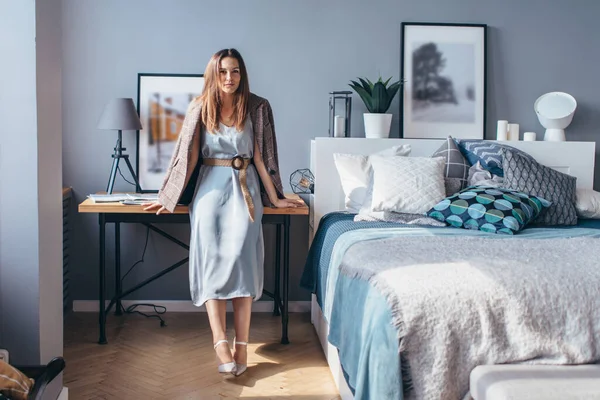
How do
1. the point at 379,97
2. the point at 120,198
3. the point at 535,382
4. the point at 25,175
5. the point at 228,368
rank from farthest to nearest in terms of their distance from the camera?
1. the point at 379,97
2. the point at 120,198
3. the point at 228,368
4. the point at 25,175
5. the point at 535,382

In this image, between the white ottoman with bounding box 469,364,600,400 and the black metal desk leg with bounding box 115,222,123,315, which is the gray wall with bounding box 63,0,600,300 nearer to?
the black metal desk leg with bounding box 115,222,123,315

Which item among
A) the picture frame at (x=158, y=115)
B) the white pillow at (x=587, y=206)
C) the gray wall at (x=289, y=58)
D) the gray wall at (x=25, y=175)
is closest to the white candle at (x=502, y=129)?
the gray wall at (x=289, y=58)

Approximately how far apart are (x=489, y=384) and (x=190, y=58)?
2.92 meters

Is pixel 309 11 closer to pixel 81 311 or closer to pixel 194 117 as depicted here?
pixel 194 117

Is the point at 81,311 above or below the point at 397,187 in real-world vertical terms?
below

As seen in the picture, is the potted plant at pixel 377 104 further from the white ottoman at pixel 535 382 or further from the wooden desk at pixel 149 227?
the white ottoman at pixel 535 382

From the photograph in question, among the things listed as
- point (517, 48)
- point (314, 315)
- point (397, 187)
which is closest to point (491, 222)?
point (397, 187)

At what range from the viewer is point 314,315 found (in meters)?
4.27

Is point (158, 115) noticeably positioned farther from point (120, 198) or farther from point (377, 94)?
point (377, 94)

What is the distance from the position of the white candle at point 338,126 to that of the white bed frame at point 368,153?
7 cm

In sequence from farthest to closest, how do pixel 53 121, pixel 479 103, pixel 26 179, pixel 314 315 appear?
pixel 479 103 → pixel 314 315 → pixel 53 121 → pixel 26 179

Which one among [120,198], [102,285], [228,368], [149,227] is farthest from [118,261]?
[228,368]

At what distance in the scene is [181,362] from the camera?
361cm

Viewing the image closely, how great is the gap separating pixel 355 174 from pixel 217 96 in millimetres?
929
